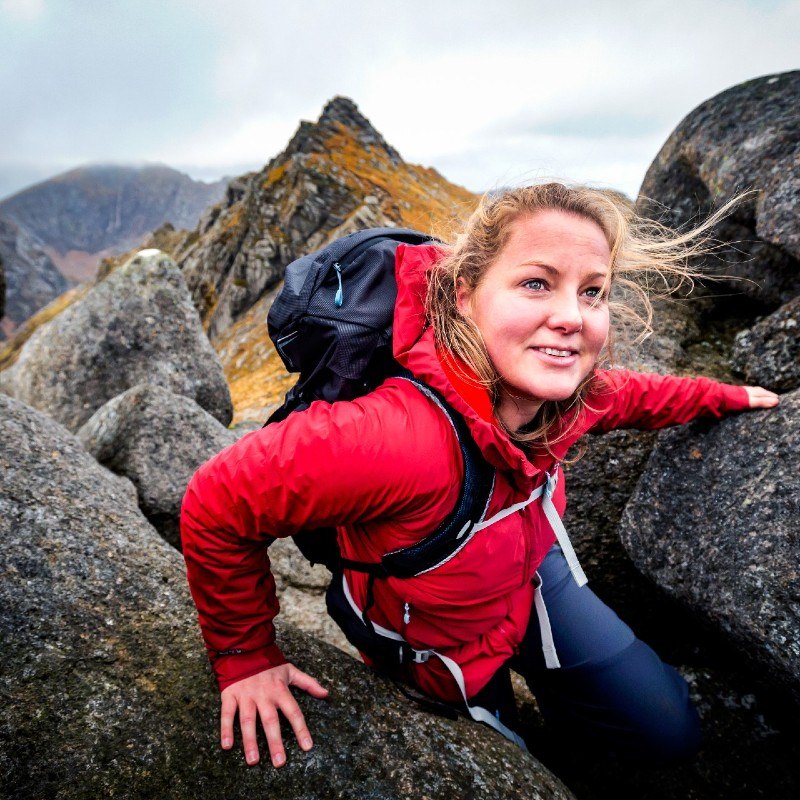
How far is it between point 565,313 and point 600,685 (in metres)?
3.89

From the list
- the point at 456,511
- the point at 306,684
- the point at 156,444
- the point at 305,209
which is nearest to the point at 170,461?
the point at 156,444

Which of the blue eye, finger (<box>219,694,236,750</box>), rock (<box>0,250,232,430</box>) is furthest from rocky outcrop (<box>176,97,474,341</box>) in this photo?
finger (<box>219,694,236,750</box>)

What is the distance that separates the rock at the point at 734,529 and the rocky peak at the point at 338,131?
42606 mm

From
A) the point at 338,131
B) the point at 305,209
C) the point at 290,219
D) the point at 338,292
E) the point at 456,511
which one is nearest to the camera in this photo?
the point at 456,511

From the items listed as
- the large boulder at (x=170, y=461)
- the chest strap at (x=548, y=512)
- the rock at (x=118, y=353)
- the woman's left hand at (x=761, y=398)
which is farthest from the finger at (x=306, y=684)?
the rock at (x=118, y=353)

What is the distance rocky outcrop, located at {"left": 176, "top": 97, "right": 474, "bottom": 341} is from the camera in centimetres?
3559

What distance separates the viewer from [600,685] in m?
5.20

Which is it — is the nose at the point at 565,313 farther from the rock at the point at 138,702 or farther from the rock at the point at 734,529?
the rock at the point at 138,702

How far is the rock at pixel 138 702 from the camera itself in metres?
3.15

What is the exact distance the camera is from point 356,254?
3947 mm

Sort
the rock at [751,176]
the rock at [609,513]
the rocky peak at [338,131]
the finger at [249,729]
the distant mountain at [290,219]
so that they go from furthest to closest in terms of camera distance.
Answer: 1. the rocky peak at [338,131]
2. the distant mountain at [290,219]
3. the rock at [609,513]
4. the rock at [751,176]
5. the finger at [249,729]

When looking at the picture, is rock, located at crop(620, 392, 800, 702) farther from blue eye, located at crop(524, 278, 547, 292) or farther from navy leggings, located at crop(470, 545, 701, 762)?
blue eye, located at crop(524, 278, 547, 292)

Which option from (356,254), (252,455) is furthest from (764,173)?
(252,455)

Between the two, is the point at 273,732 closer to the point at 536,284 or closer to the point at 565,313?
the point at 565,313
